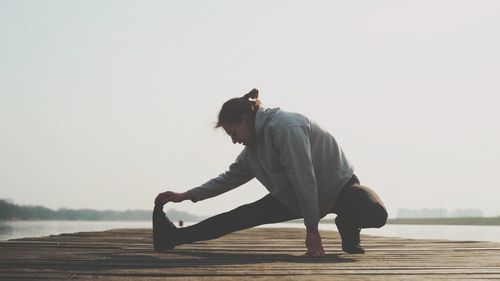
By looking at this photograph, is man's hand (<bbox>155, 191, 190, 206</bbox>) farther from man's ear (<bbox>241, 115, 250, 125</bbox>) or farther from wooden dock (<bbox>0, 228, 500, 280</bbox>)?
man's ear (<bbox>241, 115, 250, 125</bbox>)

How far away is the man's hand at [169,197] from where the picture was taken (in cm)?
396

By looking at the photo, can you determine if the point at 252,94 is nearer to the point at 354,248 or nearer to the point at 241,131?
the point at 241,131

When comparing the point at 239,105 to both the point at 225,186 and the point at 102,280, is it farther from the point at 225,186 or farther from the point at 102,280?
the point at 102,280

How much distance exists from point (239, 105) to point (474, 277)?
1774mm

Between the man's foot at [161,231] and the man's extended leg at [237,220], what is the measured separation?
4cm

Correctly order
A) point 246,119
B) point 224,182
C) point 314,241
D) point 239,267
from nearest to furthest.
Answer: point 239,267 → point 314,241 → point 246,119 → point 224,182

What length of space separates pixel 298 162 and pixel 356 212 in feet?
2.06

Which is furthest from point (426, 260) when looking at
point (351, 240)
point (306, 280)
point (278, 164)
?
point (306, 280)

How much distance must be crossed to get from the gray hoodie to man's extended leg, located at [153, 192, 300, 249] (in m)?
0.17

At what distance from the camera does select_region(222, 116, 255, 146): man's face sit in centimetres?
362

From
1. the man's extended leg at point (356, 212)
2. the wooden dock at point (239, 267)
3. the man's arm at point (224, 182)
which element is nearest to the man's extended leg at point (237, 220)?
the man's arm at point (224, 182)

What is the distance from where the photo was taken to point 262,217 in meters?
4.02

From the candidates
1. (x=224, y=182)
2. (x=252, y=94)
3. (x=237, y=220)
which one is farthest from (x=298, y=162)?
(x=224, y=182)

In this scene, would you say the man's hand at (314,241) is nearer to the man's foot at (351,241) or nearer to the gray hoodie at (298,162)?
the gray hoodie at (298,162)
